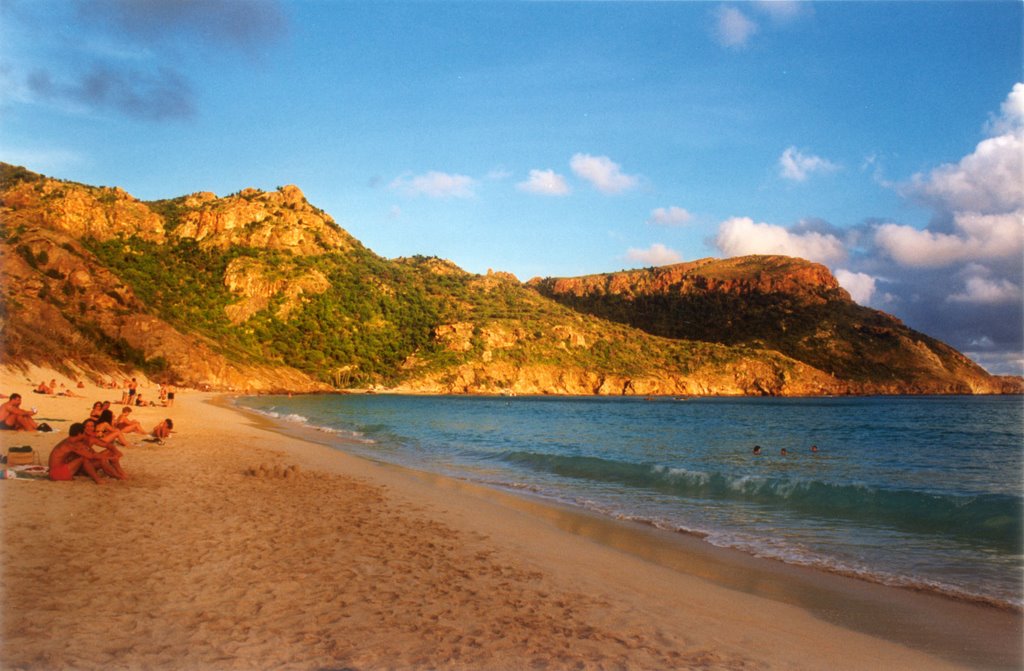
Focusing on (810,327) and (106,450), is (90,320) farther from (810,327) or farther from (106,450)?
(810,327)

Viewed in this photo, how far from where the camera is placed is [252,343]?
9706 centimetres

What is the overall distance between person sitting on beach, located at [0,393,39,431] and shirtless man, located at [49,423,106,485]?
25.4ft

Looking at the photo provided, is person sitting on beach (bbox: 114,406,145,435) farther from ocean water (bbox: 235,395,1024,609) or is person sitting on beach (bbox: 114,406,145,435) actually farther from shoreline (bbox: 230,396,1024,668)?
shoreline (bbox: 230,396,1024,668)

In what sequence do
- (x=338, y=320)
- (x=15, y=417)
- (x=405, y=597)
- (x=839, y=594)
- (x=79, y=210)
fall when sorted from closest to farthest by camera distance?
(x=405, y=597) < (x=839, y=594) < (x=15, y=417) < (x=79, y=210) < (x=338, y=320)

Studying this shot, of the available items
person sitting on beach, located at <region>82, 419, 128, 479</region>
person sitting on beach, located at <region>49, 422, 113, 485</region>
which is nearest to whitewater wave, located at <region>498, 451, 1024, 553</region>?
person sitting on beach, located at <region>82, 419, 128, 479</region>

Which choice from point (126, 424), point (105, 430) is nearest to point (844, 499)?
point (105, 430)

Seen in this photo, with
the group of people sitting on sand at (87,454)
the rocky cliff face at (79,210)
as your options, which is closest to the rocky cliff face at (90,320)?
the rocky cliff face at (79,210)

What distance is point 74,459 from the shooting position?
11.0 metres

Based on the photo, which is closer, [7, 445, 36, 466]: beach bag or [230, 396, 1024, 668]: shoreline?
[230, 396, 1024, 668]: shoreline

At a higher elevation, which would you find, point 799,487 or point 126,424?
point 799,487

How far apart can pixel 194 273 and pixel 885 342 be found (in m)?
162

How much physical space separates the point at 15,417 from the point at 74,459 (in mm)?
8678

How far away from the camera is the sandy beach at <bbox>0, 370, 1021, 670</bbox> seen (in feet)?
15.5

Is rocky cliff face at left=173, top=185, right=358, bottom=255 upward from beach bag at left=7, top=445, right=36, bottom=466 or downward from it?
upward
